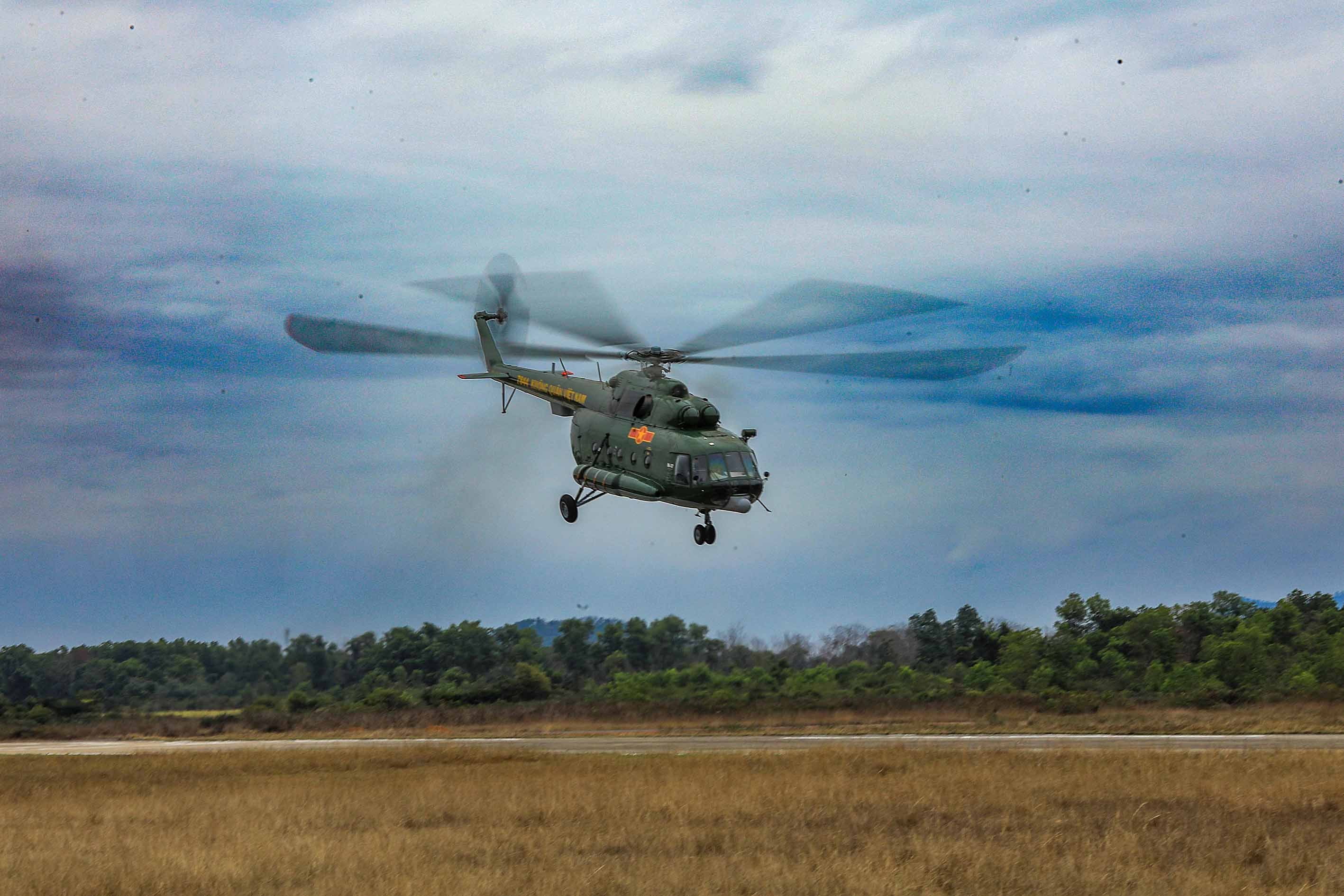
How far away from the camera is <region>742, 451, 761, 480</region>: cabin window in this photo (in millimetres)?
30562

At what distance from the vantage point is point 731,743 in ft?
138

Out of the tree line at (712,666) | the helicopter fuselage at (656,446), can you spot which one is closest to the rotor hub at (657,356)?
the helicopter fuselage at (656,446)

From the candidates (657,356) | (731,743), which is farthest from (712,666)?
(657,356)

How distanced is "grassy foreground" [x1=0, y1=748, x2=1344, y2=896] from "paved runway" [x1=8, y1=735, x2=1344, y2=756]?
4265 millimetres

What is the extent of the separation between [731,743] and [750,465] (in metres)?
14.6

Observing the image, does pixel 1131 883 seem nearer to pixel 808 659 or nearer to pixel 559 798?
pixel 559 798

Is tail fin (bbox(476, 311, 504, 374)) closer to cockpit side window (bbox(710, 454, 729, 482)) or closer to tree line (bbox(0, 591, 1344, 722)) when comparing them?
cockpit side window (bbox(710, 454, 729, 482))

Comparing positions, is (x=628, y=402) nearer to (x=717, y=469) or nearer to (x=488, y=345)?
(x=717, y=469)

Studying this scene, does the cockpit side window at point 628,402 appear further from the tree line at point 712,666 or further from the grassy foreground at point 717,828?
the tree line at point 712,666

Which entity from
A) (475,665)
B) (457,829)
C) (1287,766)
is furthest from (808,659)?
(457,829)

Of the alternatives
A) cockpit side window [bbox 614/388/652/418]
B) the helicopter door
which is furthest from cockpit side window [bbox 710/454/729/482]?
cockpit side window [bbox 614/388/652/418]

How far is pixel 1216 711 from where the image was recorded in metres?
51.8

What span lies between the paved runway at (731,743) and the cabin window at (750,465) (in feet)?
34.1

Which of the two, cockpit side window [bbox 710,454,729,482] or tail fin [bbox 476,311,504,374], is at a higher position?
tail fin [bbox 476,311,504,374]
